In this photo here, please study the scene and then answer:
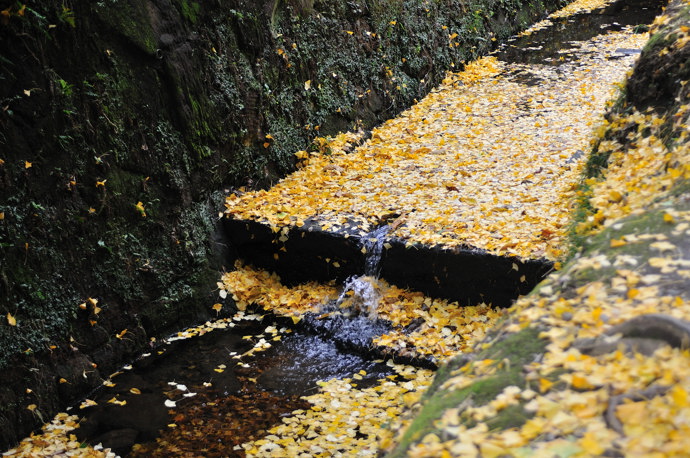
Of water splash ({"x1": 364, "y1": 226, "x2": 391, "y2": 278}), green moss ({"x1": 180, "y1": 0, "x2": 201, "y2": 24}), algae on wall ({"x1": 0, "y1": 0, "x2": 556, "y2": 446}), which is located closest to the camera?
algae on wall ({"x1": 0, "y1": 0, "x2": 556, "y2": 446})

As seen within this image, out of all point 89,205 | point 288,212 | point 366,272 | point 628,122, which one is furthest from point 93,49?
point 628,122

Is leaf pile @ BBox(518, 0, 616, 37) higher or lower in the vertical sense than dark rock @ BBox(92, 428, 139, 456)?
higher

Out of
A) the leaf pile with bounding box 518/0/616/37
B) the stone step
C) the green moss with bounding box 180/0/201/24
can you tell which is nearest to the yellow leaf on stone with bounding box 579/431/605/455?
the stone step

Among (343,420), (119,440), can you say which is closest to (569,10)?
(343,420)

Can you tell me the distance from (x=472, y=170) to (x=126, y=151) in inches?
196

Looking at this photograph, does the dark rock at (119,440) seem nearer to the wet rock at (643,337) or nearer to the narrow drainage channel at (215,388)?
the narrow drainage channel at (215,388)

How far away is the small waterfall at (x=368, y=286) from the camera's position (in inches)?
269

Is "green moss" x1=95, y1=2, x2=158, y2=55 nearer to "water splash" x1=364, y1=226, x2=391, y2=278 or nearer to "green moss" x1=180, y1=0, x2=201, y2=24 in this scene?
"green moss" x1=180, y1=0, x2=201, y2=24

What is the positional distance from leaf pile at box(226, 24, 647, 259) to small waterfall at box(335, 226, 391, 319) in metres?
0.20

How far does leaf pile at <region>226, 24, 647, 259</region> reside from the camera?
659cm

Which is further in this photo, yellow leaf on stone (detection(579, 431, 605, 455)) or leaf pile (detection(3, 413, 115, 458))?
leaf pile (detection(3, 413, 115, 458))

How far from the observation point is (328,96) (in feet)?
32.5

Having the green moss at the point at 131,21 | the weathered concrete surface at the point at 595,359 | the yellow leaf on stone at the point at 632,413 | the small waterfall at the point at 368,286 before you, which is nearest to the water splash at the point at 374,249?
the small waterfall at the point at 368,286

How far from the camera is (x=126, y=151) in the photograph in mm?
6605
